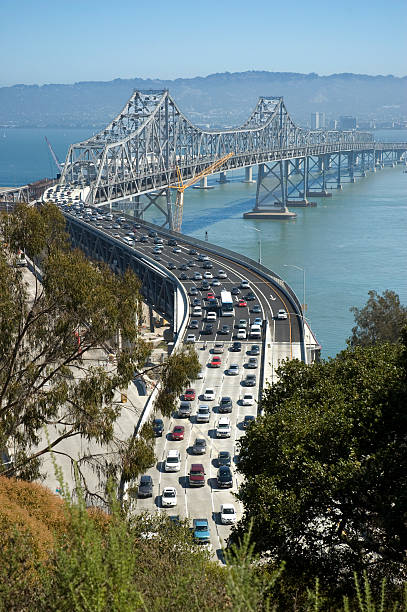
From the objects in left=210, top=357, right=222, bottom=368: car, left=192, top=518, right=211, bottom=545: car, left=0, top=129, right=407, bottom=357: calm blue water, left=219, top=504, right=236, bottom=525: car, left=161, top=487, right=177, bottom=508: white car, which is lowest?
left=0, top=129, right=407, bottom=357: calm blue water

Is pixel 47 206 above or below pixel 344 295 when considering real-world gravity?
above

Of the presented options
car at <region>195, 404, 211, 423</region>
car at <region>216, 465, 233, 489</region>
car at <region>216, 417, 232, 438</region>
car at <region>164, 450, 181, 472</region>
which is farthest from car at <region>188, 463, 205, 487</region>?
car at <region>195, 404, 211, 423</region>

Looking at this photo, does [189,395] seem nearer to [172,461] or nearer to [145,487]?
[172,461]

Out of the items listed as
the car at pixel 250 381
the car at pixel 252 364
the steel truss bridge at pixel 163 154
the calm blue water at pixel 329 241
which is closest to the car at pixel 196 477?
the car at pixel 250 381

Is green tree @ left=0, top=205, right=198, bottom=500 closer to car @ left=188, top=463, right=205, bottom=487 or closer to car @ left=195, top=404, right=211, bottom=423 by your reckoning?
car @ left=188, top=463, right=205, bottom=487

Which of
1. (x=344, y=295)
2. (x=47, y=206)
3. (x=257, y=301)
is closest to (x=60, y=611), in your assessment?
(x=47, y=206)

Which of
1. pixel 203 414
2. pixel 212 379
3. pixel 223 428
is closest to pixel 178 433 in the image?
pixel 223 428

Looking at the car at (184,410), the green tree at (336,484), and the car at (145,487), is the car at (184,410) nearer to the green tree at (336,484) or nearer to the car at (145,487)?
the car at (145,487)

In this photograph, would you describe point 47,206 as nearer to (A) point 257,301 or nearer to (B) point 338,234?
(A) point 257,301
